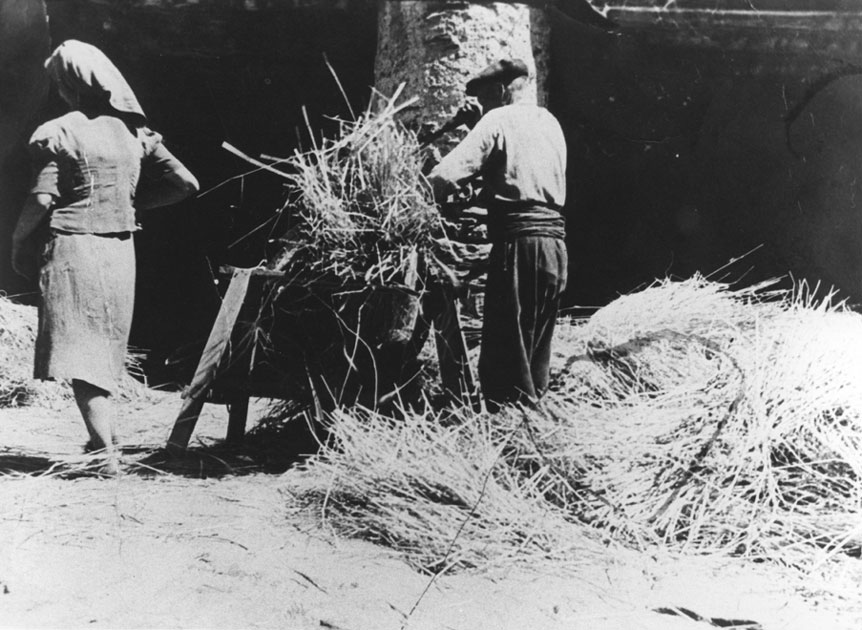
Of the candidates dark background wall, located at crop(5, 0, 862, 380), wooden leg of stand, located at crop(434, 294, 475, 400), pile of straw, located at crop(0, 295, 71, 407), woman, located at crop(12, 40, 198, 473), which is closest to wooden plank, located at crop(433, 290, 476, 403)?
wooden leg of stand, located at crop(434, 294, 475, 400)

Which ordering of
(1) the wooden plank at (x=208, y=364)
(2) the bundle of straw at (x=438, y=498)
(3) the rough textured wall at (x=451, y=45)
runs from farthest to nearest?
(3) the rough textured wall at (x=451, y=45) → (1) the wooden plank at (x=208, y=364) → (2) the bundle of straw at (x=438, y=498)

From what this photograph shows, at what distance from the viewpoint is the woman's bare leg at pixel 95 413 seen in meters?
3.31

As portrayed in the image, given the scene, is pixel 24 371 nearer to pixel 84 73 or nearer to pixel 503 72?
pixel 84 73

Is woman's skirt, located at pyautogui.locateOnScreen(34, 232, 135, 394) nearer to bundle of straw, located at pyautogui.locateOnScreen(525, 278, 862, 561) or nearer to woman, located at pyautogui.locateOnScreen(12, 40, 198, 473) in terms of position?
woman, located at pyautogui.locateOnScreen(12, 40, 198, 473)

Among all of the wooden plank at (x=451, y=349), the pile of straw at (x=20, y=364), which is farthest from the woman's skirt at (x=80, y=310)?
the wooden plank at (x=451, y=349)

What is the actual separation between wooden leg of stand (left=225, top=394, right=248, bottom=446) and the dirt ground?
0.69 metres

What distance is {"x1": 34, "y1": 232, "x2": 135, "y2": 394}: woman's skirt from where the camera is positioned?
10.7 ft

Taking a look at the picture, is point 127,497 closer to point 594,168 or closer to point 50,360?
point 50,360

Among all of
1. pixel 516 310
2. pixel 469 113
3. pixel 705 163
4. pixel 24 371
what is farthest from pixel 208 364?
pixel 705 163

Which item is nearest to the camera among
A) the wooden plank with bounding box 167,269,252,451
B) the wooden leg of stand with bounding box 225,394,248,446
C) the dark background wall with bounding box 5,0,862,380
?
the wooden plank with bounding box 167,269,252,451

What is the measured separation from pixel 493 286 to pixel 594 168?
5.49 feet

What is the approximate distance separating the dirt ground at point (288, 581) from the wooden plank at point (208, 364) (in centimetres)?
38

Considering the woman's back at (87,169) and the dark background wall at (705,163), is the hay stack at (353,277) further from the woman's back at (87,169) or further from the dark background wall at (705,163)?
the dark background wall at (705,163)

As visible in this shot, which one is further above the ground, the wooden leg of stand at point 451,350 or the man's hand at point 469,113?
the man's hand at point 469,113
